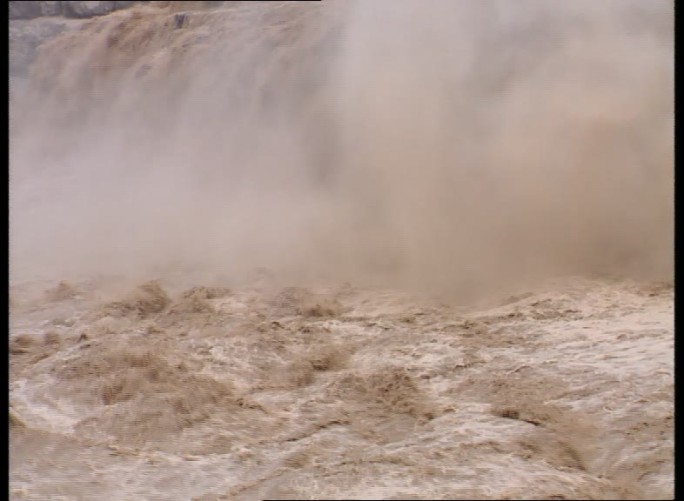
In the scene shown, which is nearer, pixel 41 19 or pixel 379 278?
pixel 379 278

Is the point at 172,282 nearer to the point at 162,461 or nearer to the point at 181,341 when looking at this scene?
the point at 181,341

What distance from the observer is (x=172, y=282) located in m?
5.17

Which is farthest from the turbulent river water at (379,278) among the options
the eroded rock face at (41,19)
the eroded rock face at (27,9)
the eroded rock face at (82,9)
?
the eroded rock face at (27,9)

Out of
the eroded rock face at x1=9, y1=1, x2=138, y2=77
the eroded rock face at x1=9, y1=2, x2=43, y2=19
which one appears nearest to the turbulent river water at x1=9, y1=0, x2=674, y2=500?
the eroded rock face at x1=9, y1=1, x2=138, y2=77

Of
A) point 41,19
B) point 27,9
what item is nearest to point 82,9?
point 41,19

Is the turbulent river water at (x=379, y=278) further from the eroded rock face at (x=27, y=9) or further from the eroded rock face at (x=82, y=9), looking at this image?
the eroded rock face at (x=27, y=9)

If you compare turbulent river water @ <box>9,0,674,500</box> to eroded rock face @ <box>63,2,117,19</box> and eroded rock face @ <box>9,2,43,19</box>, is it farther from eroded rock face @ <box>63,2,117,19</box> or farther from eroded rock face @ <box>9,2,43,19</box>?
eroded rock face @ <box>9,2,43,19</box>

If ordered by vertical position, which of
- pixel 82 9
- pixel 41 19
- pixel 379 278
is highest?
pixel 82 9

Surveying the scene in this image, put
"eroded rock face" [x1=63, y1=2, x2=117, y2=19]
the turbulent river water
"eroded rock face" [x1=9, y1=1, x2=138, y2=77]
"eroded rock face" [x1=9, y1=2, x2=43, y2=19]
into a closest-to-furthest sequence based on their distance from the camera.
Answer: the turbulent river water → "eroded rock face" [x1=9, y1=1, x2=138, y2=77] → "eroded rock face" [x1=9, y1=2, x2=43, y2=19] → "eroded rock face" [x1=63, y1=2, x2=117, y2=19]

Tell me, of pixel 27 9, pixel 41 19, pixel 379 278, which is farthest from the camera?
pixel 27 9

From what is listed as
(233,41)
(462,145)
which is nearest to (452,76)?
(462,145)

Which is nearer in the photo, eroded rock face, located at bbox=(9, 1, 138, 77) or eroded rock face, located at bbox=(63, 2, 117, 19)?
eroded rock face, located at bbox=(9, 1, 138, 77)

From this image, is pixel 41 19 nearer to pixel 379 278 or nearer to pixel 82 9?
pixel 82 9

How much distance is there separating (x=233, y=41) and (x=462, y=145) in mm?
4749
